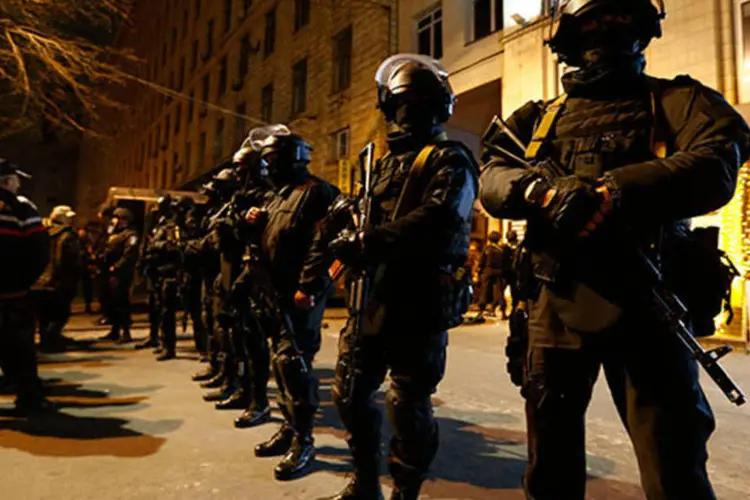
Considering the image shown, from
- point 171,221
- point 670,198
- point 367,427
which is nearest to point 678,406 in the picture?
point 670,198

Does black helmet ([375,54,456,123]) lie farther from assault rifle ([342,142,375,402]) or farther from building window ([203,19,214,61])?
building window ([203,19,214,61])

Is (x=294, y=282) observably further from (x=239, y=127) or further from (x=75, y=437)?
(x=239, y=127)

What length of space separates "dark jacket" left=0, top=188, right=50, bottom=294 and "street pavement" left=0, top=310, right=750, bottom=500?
1.11 m

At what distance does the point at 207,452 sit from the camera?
3.39 meters

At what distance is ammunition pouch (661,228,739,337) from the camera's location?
5.26ft

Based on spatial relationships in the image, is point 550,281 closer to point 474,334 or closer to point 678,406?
point 678,406

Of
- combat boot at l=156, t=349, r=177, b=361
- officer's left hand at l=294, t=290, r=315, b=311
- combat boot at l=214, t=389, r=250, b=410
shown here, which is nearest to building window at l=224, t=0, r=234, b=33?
combat boot at l=156, t=349, r=177, b=361

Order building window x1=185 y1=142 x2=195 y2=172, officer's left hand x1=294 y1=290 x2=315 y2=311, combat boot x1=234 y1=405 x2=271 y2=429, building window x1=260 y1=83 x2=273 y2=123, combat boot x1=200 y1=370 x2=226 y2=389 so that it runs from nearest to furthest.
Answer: officer's left hand x1=294 y1=290 x2=315 y2=311, combat boot x1=234 y1=405 x2=271 y2=429, combat boot x1=200 y1=370 x2=226 y2=389, building window x1=260 y1=83 x2=273 y2=123, building window x1=185 y1=142 x2=195 y2=172

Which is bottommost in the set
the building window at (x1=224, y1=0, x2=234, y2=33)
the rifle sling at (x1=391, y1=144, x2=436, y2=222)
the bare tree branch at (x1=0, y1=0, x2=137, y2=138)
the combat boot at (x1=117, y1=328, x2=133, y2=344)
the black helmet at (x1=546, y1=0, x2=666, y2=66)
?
the combat boot at (x1=117, y1=328, x2=133, y2=344)

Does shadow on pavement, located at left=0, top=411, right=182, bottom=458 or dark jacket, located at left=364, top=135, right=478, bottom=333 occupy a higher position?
dark jacket, located at left=364, top=135, right=478, bottom=333

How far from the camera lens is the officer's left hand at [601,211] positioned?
1494 millimetres

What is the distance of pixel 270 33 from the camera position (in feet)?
70.8

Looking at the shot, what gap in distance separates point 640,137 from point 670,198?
0.96ft

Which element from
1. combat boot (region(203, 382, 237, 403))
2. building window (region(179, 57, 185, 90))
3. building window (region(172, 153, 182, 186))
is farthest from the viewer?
building window (region(179, 57, 185, 90))
